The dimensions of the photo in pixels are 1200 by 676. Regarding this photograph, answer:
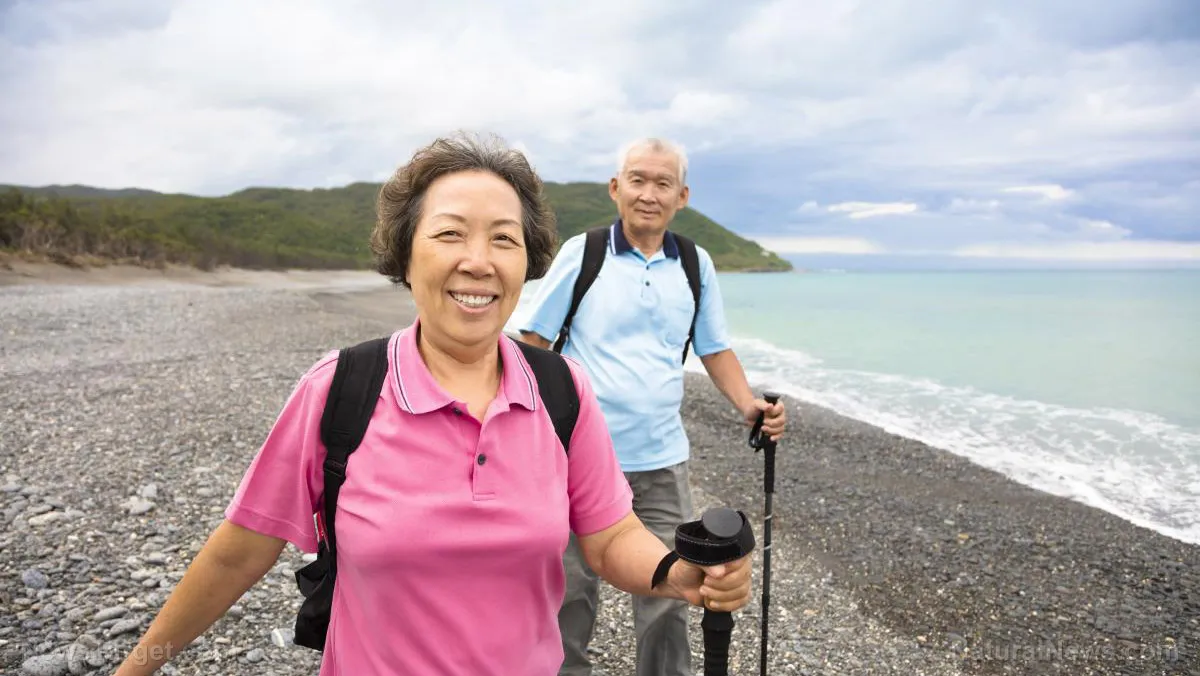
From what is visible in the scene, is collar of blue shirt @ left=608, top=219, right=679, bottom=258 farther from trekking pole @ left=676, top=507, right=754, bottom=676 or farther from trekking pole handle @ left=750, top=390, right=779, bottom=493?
trekking pole @ left=676, top=507, right=754, bottom=676

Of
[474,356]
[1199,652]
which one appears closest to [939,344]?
[1199,652]

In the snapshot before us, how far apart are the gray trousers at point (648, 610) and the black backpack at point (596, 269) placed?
0.69m

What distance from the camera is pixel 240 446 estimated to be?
814cm

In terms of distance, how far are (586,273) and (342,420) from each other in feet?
7.08

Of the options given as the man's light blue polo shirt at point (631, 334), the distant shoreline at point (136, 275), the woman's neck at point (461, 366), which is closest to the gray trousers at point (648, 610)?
the man's light blue polo shirt at point (631, 334)

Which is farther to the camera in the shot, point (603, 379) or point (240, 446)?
point (240, 446)

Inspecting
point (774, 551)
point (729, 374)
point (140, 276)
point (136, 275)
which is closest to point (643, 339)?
point (729, 374)

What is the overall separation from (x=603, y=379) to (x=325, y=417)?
2.01m

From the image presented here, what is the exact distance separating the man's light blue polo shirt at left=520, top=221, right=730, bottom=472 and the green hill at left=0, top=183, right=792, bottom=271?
379 millimetres

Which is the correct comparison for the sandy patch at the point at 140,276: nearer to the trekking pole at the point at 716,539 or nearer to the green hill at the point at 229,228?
the green hill at the point at 229,228

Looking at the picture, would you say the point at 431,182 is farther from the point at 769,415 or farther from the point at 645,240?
the point at 769,415

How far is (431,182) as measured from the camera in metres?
1.97

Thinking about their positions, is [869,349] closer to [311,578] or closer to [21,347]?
[21,347]

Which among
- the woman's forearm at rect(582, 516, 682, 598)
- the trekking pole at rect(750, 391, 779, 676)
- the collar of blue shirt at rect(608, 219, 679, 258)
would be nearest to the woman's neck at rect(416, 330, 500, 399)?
the woman's forearm at rect(582, 516, 682, 598)
